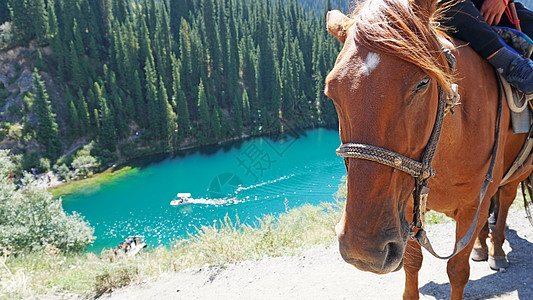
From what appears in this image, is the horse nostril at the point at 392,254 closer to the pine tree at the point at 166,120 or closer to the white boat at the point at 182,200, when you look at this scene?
the white boat at the point at 182,200

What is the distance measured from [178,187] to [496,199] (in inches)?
1124

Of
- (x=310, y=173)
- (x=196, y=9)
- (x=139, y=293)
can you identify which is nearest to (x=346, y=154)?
(x=139, y=293)

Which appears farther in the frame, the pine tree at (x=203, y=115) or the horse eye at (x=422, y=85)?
the pine tree at (x=203, y=115)

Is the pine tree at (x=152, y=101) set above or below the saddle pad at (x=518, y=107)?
below

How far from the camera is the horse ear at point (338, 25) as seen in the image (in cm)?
152

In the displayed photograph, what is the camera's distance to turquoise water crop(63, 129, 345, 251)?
75.3 feet

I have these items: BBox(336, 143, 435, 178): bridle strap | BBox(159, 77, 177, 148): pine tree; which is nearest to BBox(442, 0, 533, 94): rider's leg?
BBox(336, 143, 435, 178): bridle strap

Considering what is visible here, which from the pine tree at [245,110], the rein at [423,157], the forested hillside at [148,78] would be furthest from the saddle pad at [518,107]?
the pine tree at [245,110]

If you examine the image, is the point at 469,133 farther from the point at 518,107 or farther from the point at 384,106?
the point at 384,106

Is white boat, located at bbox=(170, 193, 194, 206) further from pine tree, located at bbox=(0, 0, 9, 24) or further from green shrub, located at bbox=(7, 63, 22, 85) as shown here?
pine tree, located at bbox=(0, 0, 9, 24)

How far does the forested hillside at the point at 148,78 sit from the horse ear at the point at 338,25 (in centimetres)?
4046

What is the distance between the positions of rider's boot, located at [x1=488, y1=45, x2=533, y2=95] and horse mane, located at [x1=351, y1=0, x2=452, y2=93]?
0.94m

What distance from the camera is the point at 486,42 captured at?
199 centimetres

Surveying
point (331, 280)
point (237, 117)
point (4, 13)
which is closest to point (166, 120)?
point (237, 117)
